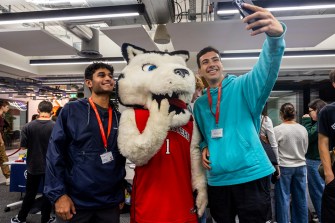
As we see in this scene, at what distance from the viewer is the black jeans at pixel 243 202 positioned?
1519 millimetres

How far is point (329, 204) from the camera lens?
2098mm

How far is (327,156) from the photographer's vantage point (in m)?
2.18

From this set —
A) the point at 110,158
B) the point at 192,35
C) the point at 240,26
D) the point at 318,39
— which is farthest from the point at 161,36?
the point at 110,158

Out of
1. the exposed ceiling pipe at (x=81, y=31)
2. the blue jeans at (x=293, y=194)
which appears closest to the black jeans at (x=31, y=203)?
the blue jeans at (x=293, y=194)

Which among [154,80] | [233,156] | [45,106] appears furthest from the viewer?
[45,106]

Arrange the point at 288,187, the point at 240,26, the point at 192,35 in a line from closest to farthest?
1. the point at 288,187
2. the point at 240,26
3. the point at 192,35

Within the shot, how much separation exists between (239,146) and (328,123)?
1079 mm

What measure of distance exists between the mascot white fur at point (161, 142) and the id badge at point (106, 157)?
0.20m

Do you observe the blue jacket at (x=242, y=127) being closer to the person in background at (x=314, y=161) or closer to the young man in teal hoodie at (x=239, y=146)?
the young man in teal hoodie at (x=239, y=146)

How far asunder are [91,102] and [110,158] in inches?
16.8

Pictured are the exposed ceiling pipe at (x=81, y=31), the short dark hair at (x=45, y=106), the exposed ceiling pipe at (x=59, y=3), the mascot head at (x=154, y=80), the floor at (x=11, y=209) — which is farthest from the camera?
the exposed ceiling pipe at (x=81, y=31)

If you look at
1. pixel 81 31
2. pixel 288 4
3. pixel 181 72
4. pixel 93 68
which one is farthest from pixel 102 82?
pixel 81 31

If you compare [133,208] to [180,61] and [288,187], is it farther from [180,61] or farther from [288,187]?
[288,187]

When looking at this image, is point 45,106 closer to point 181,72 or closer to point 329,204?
point 181,72
